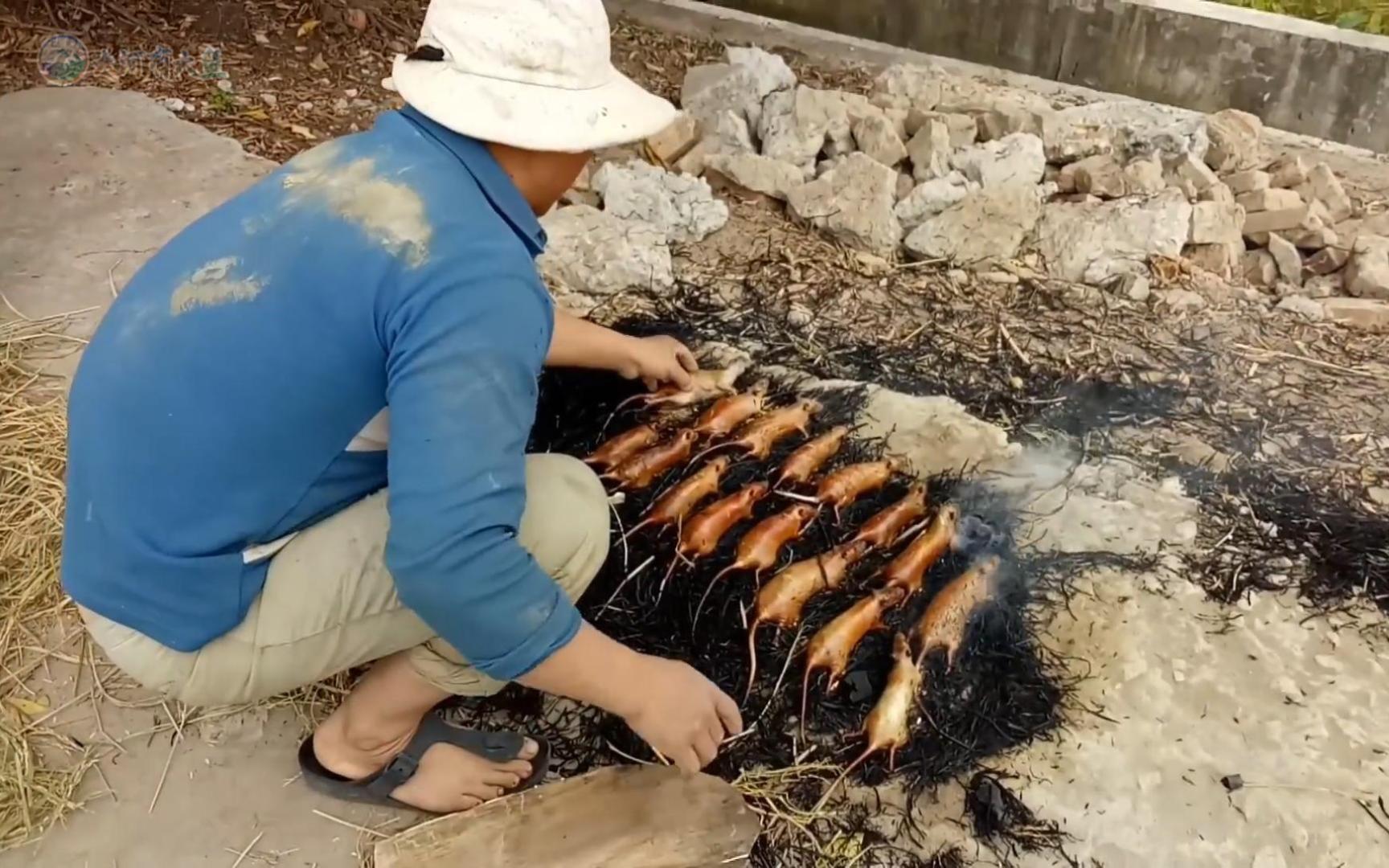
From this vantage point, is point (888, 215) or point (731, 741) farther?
point (888, 215)

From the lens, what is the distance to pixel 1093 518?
288 centimetres

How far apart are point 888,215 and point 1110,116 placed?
132 cm

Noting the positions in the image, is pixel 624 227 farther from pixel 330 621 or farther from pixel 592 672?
pixel 592 672

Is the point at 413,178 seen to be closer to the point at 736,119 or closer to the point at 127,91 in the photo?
the point at 736,119

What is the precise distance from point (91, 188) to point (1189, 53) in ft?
14.6

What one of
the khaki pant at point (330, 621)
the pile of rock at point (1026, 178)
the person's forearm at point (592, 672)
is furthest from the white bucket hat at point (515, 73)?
the pile of rock at point (1026, 178)

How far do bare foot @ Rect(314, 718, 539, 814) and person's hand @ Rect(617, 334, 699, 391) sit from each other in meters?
0.99

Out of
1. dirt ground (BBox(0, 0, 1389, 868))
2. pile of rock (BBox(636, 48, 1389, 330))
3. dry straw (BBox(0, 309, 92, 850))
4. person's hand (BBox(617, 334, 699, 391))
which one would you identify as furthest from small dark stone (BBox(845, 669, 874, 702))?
pile of rock (BBox(636, 48, 1389, 330))

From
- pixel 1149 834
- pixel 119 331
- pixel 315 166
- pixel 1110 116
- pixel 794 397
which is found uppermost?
pixel 315 166

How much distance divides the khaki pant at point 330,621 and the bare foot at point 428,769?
202 millimetres

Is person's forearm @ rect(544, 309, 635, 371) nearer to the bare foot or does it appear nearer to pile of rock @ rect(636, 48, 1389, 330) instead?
the bare foot

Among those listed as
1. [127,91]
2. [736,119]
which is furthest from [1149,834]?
[127,91]

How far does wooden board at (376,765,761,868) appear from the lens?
6.93 feet

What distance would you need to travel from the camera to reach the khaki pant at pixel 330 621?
189 cm
